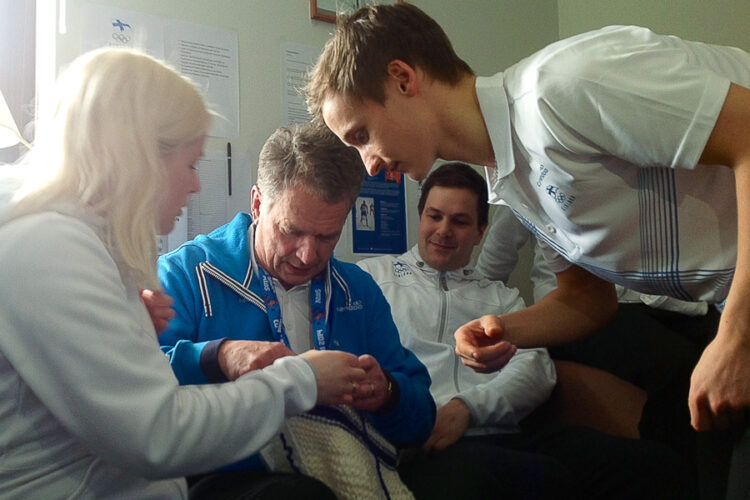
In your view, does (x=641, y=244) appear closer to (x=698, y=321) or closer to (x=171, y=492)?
(x=171, y=492)

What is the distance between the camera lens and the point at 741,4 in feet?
7.48

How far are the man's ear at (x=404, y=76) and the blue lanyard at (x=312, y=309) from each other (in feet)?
1.52

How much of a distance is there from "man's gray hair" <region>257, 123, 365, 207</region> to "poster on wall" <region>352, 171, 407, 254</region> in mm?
837

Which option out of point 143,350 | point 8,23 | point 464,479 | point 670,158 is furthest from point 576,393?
point 8,23

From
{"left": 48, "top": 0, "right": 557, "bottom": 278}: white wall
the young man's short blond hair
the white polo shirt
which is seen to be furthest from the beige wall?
the young man's short blond hair

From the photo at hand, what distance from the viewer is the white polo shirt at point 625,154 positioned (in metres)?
0.87

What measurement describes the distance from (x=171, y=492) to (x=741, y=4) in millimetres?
2381

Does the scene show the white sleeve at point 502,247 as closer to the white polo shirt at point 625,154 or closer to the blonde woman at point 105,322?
the white polo shirt at point 625,154

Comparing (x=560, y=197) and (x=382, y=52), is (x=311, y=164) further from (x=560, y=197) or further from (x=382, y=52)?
(x=560, y=197)

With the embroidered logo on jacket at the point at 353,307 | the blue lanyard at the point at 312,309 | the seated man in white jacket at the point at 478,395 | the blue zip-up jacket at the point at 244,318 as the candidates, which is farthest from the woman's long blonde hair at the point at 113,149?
the seated man in white jacket at the point at 478,395

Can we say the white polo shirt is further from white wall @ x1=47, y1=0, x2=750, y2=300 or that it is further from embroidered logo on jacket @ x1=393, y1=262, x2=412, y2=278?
white wall @ x1=47, y1=0, x2=750, y2=300

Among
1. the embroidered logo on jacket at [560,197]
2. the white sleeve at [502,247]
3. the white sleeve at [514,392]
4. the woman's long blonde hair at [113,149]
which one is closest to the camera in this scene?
the woman's long blonde hair at [113,149]

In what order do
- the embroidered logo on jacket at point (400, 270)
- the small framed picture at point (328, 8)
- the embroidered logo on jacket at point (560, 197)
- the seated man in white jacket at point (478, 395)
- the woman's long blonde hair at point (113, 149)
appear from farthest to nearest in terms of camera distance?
the small framed picture at point (328, 8) < the embroidered logo on jacket at point (400, 270) < the seated man in white jacket at point (478, 395) < the embroidered logo on jacket at point (560, 197) < the woman's long blonde hair at point (113, 149)

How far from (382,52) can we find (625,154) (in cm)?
47
